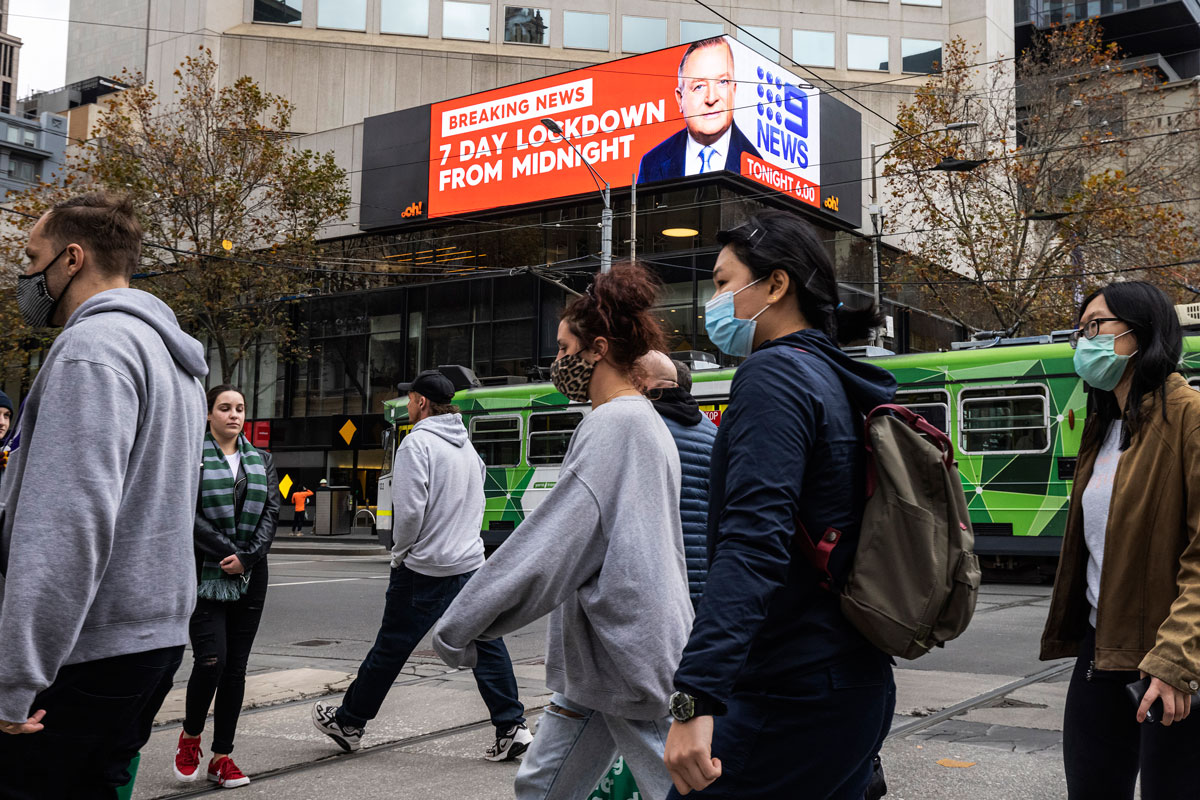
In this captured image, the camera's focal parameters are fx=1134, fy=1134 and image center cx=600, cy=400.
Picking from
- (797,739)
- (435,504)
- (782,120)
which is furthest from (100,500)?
(782,120)

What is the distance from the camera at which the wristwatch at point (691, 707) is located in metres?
2.03

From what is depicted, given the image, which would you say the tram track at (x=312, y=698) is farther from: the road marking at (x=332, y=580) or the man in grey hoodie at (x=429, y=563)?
the road marking at (x=332, y=580)

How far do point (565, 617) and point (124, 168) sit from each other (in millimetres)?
28982

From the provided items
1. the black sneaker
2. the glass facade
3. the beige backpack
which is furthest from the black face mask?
the glass facade

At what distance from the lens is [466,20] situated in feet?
138

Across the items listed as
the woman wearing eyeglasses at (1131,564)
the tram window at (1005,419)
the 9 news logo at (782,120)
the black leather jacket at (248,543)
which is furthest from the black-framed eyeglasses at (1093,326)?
the 9 news logo at (782,120)

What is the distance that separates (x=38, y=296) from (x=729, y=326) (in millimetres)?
1755

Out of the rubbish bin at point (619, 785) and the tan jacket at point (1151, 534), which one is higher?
the tan jacket at point (1151, 534)

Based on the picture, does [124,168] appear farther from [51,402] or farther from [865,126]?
[51,402]

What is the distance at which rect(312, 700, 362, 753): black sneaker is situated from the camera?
5605 mm

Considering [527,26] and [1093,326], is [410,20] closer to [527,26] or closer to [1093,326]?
[527,26]

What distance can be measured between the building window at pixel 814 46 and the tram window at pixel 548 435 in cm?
2691

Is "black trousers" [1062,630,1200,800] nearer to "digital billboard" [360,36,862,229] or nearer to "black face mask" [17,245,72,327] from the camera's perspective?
"black face mask" [17,245,72,327]

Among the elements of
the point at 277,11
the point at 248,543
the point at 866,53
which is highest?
the point at 277,11
